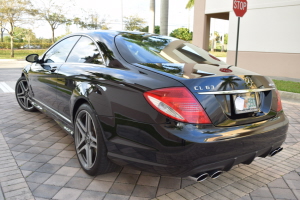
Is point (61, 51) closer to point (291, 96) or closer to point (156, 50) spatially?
point (156, 50)

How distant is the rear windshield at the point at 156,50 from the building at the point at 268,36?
10227 millimetres

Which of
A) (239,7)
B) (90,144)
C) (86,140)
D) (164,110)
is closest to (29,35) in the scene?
(239,7)

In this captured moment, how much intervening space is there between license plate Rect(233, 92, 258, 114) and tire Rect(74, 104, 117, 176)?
125cm

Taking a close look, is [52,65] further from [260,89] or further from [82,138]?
[260,89]

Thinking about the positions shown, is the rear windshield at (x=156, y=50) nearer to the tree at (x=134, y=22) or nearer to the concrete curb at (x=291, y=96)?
the concrete curb at (x=291, y=96)

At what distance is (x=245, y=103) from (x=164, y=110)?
2.45 ft

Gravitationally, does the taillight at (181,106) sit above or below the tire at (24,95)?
above

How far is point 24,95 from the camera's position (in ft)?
18.1

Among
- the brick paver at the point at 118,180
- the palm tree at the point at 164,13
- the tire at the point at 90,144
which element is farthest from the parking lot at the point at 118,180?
the palm tree at the point at 164,13

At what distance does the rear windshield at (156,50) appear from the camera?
280 centimetres

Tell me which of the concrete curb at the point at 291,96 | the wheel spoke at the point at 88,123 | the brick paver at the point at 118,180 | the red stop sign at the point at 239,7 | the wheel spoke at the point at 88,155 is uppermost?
the red stop sign at the point at 239,7

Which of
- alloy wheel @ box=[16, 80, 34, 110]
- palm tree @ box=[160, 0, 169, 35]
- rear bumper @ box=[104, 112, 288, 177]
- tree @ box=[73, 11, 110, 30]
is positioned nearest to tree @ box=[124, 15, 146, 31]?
tree @ box=[73, 11, 110, 30]

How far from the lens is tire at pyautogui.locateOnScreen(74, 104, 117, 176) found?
267 cm

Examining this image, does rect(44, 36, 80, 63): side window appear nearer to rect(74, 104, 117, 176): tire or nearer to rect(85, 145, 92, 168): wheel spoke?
rect(74, 104, 117, 176): tire
